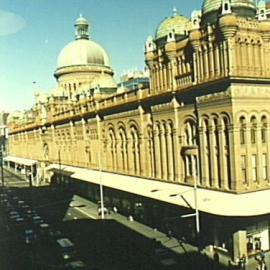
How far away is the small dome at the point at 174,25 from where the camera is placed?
45625 millimetres

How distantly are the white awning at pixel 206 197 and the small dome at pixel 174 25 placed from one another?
15.7 meters

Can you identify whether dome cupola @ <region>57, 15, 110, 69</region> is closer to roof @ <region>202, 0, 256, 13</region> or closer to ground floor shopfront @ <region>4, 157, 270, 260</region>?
ground floor shopfront @ <region>4, 157, 270, 260</region>

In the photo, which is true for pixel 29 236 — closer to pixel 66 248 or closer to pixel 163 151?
pixel 66 248

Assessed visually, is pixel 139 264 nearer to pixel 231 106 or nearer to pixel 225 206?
pixel 225 206

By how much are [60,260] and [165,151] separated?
1447 centimetres

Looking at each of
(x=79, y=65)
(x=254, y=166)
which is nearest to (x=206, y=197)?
(x=254, y=166)

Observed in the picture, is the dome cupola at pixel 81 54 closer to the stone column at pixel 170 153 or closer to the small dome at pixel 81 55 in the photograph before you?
the small dome at pixel 81 55

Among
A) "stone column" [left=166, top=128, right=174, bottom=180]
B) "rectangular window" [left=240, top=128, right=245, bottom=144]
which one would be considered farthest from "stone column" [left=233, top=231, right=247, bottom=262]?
"stone column" [left=166, top=128, right=174, bottom=180]

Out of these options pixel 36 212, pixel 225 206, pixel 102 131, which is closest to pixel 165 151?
pixel 225 206

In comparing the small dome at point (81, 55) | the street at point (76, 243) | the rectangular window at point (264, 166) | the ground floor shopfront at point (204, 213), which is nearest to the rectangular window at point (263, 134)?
the rectangular window at point (264, 166)

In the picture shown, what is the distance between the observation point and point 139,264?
29.9 metres

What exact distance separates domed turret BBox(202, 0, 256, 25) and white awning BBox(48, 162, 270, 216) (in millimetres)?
13940

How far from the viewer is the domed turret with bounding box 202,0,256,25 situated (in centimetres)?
3484

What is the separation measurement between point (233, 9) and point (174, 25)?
38.6 ft
